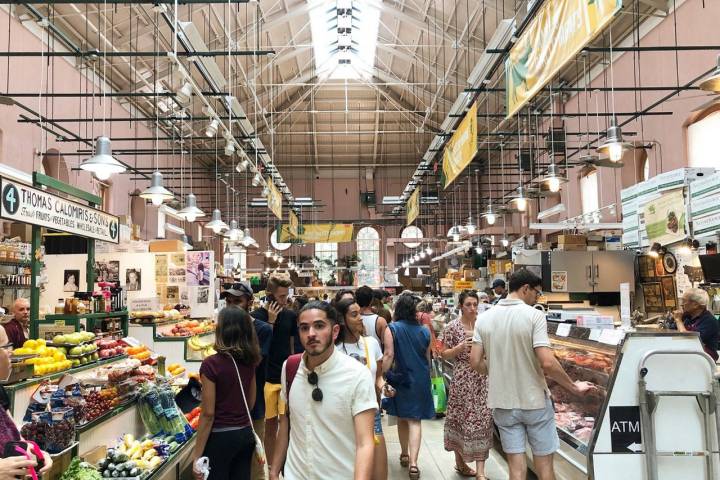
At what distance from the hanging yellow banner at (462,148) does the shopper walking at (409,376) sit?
12.8 ft

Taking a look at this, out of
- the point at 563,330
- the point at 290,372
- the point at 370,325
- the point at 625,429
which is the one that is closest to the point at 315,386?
the point at 290,372

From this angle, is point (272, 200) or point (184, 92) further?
point (272, 200)

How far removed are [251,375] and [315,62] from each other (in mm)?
21247

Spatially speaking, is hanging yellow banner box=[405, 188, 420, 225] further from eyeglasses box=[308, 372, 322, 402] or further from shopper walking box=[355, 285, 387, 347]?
eyeglasses box=[308, 372, 322, 402]

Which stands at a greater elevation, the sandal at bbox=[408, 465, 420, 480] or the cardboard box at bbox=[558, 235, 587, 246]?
the cardboard box at bbox=[558, 235, 587, 246]

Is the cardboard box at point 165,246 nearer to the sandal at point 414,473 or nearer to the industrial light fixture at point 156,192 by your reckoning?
the industrial light fixture at point 156,192

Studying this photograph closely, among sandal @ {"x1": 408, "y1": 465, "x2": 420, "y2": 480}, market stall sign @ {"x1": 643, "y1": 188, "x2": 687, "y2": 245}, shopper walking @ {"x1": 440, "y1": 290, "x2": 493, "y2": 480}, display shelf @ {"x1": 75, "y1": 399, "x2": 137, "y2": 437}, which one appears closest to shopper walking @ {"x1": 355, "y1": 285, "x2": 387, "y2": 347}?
shopper walking @ {"x1": 440, "y1": 290, "x2": 493, "y2": 480}

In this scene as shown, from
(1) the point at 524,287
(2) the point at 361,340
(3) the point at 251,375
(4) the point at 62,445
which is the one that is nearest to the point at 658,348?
(1) the point at 524,287

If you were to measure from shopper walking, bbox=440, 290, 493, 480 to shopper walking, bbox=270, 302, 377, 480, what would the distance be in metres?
3.01

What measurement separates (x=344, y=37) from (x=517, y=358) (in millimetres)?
17019

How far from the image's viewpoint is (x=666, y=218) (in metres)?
8.68

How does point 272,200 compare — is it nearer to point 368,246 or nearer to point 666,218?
point 666,218

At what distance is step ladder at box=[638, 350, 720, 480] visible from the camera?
3666 millimetres

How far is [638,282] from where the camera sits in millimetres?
10422
